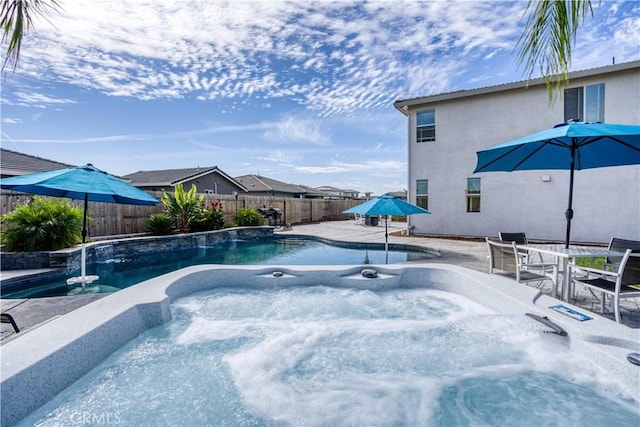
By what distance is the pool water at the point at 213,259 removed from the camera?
6.27 meters

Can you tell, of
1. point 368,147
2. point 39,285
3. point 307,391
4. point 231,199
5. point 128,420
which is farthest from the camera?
point 368,147

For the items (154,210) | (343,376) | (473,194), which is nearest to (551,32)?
(343,376)

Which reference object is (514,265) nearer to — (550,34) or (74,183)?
(550,34)

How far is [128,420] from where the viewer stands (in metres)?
2.66

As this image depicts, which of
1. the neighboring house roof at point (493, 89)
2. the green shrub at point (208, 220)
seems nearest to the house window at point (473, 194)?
the neighboring house roof at point (493, 89)

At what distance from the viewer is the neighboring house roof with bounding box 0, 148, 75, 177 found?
44.3 feet

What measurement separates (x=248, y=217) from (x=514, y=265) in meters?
12.7

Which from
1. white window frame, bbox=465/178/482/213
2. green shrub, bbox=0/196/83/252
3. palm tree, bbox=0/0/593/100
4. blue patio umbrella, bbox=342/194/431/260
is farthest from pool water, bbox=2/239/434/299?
palm tree, bbox=0/0/593/100

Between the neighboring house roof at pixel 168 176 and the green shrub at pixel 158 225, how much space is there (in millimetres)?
10446

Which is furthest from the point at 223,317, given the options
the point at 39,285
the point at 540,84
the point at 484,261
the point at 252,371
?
the point at 540,84

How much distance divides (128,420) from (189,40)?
8569mm

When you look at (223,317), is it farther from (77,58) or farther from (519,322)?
(77,58)

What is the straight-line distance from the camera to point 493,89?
38.1 ft

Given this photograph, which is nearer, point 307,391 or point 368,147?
point 307,391
